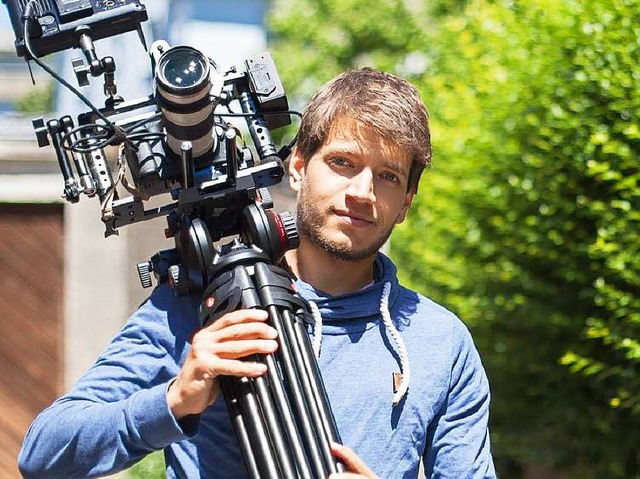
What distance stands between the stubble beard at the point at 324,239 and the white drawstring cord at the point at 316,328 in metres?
0.12

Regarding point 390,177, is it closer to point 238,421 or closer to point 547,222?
point 238,421

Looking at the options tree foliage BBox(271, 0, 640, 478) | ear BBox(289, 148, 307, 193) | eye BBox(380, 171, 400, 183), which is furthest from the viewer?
tree foliage BBox(271, 0, 640, 478)

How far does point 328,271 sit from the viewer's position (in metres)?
2.53

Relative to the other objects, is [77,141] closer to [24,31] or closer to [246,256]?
[24,31]

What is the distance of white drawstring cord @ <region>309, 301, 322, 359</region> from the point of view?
2430mm

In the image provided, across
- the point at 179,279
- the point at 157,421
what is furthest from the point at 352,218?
the point at 157,421

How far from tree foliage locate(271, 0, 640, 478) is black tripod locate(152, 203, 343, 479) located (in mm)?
2766

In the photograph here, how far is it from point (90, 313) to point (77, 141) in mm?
3536

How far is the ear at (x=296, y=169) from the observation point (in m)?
2.62

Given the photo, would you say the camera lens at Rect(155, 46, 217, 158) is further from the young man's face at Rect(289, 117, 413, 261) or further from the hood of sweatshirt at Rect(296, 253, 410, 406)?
the hood of sweatshirt at Rect(296, 253, 410, 406)

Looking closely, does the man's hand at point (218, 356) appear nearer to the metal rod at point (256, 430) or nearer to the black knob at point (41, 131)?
the metal rod at point (256, 430)

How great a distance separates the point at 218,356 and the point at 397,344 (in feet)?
1.75

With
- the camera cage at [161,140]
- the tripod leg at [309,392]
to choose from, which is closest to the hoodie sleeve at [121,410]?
the camera cage at [161,140]

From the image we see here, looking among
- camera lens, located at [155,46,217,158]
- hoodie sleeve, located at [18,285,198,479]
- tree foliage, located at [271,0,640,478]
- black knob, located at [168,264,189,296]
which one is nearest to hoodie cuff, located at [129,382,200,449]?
hoodie sleeve, located at [18,285,198,479]
